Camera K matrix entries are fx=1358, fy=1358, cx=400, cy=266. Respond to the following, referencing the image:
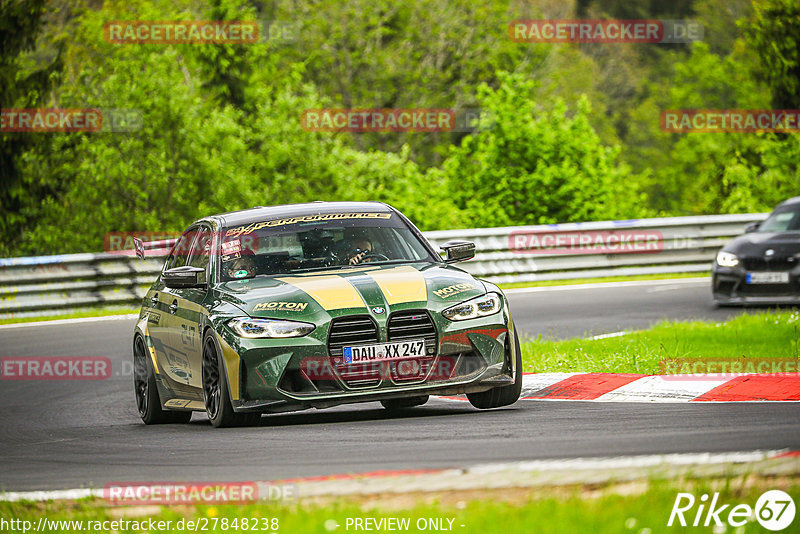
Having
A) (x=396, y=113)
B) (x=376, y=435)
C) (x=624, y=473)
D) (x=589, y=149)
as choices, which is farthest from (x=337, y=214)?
(x=396, y=113)

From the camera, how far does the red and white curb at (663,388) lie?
9133 millimetres

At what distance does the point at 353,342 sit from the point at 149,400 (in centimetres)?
266

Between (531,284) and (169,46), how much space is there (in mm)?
15081

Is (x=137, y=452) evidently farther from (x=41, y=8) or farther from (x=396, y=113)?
(x=396, y=113)

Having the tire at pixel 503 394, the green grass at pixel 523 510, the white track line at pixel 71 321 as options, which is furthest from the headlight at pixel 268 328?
the white track line at pixel 71 321

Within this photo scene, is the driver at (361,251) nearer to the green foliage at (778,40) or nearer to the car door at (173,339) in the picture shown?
the car door at (173,339)

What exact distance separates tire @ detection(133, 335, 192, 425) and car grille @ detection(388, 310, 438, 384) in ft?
8.76

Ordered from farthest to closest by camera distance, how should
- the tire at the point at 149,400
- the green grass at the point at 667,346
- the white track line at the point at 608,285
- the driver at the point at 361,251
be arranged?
the white track line at the point at 608,285
the green grass at the point at 667,346
the tire at the point at 149,400
the driver at the point at 361,251

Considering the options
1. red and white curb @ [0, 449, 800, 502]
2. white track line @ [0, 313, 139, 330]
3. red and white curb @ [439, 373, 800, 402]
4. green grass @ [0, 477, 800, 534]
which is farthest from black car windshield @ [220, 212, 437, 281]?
white track line @ [0, 313, 139, 330]

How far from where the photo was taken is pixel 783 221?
1767 cm

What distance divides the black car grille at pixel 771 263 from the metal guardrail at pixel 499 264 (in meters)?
5.67

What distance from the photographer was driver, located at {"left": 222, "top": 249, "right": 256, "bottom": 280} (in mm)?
9703

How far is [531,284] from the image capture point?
22141 mm

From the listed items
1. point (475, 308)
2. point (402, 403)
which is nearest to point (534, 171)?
point (402, 403)
